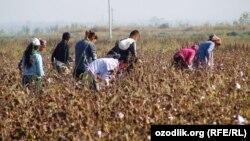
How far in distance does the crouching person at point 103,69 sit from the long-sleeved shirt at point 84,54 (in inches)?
11.4

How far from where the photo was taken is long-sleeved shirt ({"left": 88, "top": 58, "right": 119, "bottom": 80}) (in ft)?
27.2

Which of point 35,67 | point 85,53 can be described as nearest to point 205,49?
point 85,53

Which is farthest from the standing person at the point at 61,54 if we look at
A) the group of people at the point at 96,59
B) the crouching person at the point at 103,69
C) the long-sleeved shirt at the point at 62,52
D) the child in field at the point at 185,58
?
A: the child in field at the point at 185,58

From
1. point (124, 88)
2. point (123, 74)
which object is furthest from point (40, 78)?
point (124, 88)

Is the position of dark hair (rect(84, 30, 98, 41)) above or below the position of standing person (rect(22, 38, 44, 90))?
above

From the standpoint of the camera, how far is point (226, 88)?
7305 mm

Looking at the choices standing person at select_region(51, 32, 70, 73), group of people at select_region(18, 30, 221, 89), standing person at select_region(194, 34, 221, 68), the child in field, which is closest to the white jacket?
group of people at select_region(18, 30, 221, 89)

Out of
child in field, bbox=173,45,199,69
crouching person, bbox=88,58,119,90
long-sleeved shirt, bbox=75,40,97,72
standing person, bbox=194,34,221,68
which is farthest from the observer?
child in field, bbox=173,45,199,69

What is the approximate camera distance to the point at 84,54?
28.5ft

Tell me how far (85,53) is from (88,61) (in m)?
0.14

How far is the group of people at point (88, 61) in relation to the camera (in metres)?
8.29

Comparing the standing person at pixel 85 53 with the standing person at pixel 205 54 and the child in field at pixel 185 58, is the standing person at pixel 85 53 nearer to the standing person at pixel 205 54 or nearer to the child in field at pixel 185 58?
the child in field at pixel 185 58

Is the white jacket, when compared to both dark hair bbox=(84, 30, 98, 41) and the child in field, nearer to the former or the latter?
dark hair bbox=(84, 30, 98, 41)

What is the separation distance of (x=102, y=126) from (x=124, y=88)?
158cm
